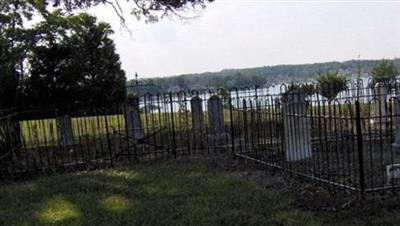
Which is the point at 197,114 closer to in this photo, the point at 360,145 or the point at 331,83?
the point at 331,83

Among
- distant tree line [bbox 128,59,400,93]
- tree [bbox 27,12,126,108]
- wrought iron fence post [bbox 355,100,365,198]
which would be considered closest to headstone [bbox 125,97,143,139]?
distant tree line [bbox 128,59,400,93]

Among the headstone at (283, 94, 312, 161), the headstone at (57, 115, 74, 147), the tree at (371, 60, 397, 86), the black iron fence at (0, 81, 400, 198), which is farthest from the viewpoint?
the tree at (371, 60, 397, 86)

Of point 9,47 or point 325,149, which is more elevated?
point 9,47

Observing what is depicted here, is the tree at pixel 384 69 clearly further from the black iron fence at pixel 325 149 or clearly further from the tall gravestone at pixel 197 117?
the tall gravestone at pixel 197 117

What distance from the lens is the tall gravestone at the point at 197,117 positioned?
14.9 m

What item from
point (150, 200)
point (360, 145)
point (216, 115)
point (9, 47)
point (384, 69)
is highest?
point (9, 47)

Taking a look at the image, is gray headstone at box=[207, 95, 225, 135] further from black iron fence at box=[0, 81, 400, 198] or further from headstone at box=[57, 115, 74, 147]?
headstone at box=[57, 115, 74, 147]

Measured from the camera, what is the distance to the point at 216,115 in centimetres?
1462

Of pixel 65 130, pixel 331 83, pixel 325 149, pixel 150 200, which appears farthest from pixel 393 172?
pixel 331 83

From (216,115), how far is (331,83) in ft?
25.3

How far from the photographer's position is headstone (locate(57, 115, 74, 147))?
14.8 meters

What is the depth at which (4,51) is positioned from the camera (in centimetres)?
2019

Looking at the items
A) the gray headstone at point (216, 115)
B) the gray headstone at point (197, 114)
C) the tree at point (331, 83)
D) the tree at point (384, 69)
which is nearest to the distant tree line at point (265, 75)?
the tree at point (384, 69)

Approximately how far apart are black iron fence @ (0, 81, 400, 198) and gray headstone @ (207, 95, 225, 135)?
3 cm
